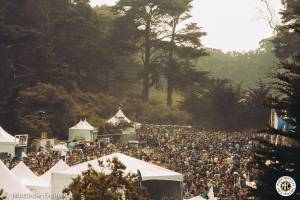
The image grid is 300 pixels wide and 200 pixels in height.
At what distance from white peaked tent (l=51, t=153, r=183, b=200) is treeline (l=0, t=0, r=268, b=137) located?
22512 millimetres

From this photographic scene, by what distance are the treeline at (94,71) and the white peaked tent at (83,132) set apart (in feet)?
7.99

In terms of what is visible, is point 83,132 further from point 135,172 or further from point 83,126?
point 135,172

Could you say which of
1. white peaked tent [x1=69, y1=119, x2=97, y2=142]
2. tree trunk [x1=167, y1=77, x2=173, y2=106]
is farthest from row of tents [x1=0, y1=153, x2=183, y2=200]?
tree trunk [x1=167, y1=77, x2=173, y2=106]

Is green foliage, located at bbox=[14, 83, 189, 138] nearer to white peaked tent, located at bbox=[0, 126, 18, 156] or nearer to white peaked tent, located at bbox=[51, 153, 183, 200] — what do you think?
white peaked tent, located at bbox=[0, 126, 18, 156]

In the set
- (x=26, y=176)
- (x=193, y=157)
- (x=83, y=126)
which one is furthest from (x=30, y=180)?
(x=83, y=126)

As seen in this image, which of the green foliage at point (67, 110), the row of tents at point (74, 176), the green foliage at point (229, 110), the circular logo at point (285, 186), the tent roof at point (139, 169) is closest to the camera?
the circular logo at point (285, 186)

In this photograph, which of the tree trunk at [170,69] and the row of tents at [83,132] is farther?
the tree trunk at [170,69]

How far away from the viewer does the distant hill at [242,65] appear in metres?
85.1

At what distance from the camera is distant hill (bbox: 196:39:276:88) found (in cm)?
8506

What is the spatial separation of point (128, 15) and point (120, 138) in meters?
20.8

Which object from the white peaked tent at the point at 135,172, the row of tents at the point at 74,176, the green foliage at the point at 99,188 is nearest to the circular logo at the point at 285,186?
the green foliage at the point at 99,188

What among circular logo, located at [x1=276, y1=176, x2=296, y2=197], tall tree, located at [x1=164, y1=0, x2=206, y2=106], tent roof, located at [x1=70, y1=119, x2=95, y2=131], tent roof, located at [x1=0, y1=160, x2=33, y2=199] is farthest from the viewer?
tall tree, located at [x1=164, y1=0, x2=206, y2=106]

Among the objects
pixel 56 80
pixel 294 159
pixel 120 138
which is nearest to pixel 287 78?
pixel 294 159

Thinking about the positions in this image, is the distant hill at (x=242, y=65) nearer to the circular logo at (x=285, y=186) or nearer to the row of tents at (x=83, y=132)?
the row of tents at (x=83, y=132)
